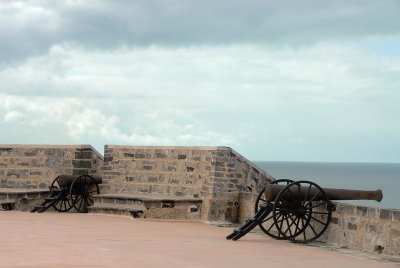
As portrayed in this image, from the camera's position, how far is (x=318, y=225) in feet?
41.3

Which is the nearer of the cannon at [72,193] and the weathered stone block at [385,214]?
the weathered stone block at [385,214]

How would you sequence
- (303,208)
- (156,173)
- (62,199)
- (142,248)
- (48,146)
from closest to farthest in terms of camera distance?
(142,248), (303,208), (156,173), (62,199), (48,146)

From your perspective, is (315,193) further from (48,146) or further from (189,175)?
(48,146)

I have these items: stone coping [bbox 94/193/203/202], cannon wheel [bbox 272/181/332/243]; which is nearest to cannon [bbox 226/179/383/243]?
cannon wheel [bbox 272/181/332/243]

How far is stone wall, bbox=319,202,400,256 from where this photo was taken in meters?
10.9

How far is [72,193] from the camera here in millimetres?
17062

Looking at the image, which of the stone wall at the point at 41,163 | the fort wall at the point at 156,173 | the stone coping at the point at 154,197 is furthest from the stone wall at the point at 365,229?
the stone wall at the point at 41,163

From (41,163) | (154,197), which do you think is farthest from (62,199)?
(154,197)

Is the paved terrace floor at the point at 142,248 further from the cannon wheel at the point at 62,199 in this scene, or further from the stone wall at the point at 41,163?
the stone wall at the point at 41,163

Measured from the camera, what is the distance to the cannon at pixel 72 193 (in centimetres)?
1691

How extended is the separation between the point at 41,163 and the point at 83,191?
5.12ft

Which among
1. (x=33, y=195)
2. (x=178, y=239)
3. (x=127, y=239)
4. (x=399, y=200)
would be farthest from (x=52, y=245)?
(x=399, y=200)

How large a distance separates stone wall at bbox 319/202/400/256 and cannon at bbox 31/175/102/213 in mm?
6646

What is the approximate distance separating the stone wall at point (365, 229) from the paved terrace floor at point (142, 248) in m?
0.65
